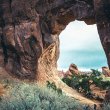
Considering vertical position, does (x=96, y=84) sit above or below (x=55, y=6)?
below

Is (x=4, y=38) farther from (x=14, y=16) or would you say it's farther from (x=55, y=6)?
(x=55, y=6)

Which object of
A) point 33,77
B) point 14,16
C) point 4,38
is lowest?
point 33,77

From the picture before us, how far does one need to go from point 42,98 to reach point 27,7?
7633 mm

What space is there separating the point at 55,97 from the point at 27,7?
26.0ft

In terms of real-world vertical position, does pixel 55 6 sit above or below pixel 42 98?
above

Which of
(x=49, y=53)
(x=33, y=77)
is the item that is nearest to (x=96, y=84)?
(x=49, y=53)

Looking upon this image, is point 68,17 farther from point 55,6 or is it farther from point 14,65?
point 14,65

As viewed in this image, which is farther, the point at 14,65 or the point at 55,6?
the point at 14,65

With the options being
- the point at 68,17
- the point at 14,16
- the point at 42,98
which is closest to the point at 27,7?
the point at 14,16

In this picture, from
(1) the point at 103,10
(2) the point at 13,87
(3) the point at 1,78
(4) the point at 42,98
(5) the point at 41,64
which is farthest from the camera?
(5) the point at 41,64

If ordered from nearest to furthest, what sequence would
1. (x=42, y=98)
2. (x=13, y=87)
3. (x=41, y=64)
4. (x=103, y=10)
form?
(x=103, y=10)
(x=42, y=98)
(x=13, y=87)
(x=41, y=64)

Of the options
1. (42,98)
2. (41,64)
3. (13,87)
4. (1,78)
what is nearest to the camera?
(42,98)

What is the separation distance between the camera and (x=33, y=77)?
80.4 feet

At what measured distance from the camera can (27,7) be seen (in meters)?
23.9
